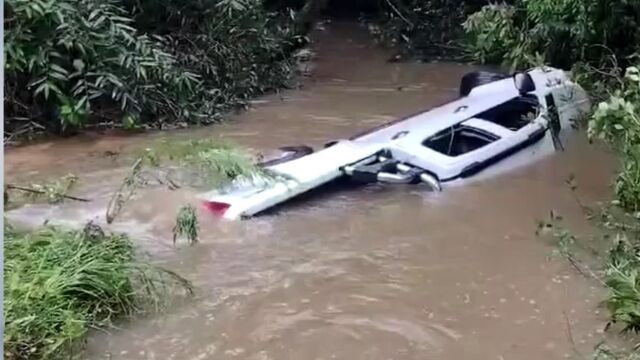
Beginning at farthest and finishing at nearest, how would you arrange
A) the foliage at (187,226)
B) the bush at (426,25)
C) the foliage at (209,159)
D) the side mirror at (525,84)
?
the bush at (426,25) < the side mirror at (525,84) < the foliage at (209,159) < the foliage at (187,226)

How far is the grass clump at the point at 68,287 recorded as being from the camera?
4.04m

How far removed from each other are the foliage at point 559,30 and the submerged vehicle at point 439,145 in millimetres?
510

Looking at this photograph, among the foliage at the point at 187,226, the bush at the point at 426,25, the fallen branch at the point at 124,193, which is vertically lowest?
the bush at the point at 426,25

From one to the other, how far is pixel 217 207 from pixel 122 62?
2.70 m

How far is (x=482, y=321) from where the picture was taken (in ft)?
15.8

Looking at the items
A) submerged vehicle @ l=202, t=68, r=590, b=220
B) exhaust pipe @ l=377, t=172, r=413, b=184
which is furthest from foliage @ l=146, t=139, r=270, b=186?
exhaust pipe @ l=377, t=172, r=413, b=184

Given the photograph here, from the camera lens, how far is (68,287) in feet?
14.6

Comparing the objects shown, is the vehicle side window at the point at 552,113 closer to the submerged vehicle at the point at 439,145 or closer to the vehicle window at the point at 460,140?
the submerged vehicle at the point at 439,145

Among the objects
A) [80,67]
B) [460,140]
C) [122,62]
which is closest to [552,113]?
[460,140]

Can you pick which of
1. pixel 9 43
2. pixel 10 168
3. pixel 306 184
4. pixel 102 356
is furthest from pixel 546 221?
pixel 9 43

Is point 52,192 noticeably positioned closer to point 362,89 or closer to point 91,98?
point 91,98

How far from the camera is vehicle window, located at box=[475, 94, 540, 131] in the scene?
8141 mm

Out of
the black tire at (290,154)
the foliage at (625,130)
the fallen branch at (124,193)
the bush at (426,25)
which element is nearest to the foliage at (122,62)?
the fallen branch at (124,193)

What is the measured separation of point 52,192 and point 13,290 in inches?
99.8
